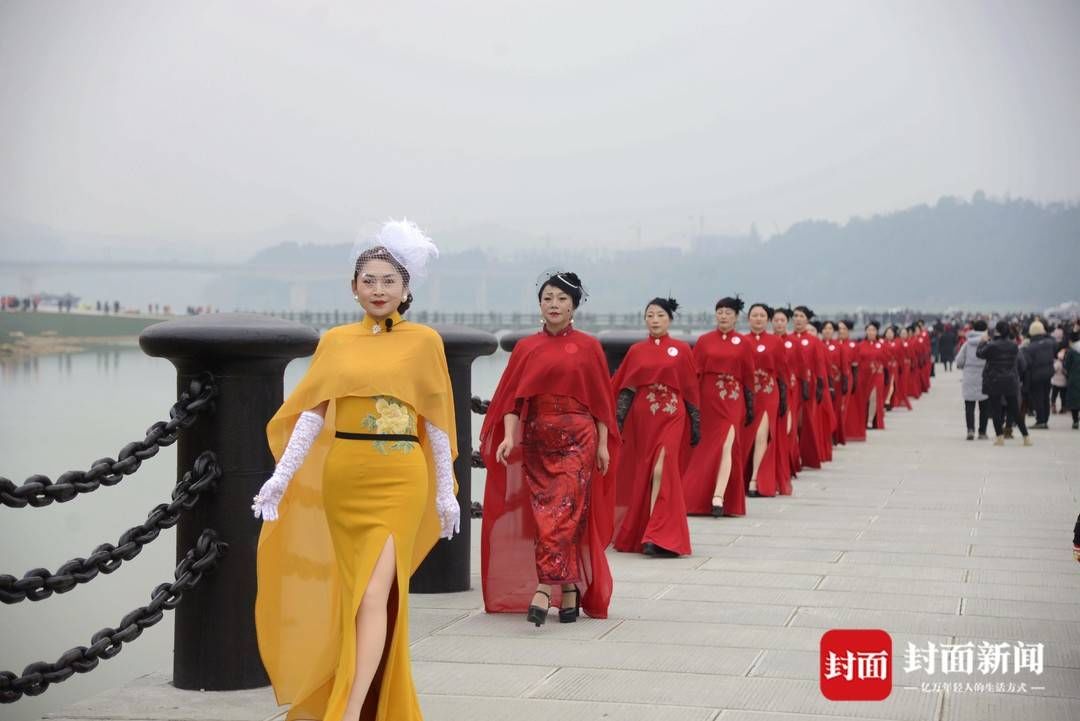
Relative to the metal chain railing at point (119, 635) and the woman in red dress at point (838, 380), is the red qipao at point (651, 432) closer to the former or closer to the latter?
the metal chain railing at point (119, 635)

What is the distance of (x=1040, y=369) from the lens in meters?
24.0

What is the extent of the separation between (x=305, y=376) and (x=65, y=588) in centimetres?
113

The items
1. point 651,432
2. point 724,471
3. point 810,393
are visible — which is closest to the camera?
point 651,432

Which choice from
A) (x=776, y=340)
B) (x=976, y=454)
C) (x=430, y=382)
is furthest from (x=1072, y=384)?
(x=430, y=382)

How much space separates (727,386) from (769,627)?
5.58 metres

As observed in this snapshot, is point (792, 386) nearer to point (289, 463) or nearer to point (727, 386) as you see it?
point (727, 386)

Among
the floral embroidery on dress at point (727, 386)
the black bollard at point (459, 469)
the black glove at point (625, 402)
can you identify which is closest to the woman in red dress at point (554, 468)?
the black bollard at point (459, 469)

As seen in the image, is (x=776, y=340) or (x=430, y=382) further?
(x=776, y=340)

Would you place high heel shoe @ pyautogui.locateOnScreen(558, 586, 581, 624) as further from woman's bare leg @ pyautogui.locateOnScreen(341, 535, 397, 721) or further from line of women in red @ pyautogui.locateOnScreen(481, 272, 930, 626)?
woman's bare leg @ pyautogui.locateOnScreen(341, 535, 397, 721)

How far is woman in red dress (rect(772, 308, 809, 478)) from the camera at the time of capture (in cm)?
1558

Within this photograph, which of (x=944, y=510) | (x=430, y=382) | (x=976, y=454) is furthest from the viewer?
(x=976, y=454)

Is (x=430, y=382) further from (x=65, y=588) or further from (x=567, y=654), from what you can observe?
(x=567, y=654)

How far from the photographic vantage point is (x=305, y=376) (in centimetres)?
528

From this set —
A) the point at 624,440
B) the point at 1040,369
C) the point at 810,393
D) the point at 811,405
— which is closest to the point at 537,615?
the point at 624,440
